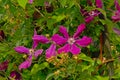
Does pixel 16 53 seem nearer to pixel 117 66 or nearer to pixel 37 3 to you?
pixel 37 3

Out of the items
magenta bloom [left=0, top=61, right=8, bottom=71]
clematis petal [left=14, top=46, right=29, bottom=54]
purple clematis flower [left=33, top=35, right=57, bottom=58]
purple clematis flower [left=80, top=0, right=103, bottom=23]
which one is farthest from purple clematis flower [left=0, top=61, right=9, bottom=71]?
purple clematis flower [left=80, top=0, right=103, bottom=23]

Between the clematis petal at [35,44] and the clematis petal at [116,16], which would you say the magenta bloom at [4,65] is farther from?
the clematis petal at [116,16]

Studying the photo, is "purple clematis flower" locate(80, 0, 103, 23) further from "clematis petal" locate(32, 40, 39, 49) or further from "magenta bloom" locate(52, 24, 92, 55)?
"clematis petal" locate(32, 40, 39, 49)

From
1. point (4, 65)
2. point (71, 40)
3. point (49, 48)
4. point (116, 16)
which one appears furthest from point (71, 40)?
point (4, 65)

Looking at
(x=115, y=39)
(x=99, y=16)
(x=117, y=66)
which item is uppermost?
(x=99, y=16)

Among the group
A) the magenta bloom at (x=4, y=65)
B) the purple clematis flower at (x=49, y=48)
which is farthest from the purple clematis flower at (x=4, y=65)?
the purple clematis flower at (x=49, y=48)

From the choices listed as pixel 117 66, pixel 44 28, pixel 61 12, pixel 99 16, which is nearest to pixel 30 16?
pixel 44 28

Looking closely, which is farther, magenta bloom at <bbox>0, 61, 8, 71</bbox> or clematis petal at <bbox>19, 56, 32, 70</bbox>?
magenta bloom at <bbox>0, 61, 8, 71</bbox>

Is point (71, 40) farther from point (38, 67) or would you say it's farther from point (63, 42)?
point (38, 67)

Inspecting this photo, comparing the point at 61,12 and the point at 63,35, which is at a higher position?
the point at 61,12
